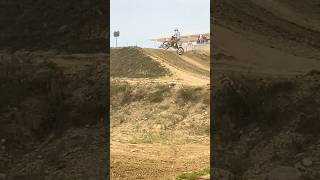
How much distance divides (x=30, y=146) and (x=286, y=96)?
185 centimetres

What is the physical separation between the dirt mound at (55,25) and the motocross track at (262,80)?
2.79ft

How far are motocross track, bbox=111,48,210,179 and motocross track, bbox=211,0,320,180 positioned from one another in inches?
284

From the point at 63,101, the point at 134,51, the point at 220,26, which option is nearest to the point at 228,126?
the point at 220,26

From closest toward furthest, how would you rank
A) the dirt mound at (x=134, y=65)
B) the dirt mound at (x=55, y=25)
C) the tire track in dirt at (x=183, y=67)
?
the dirt mound at (x=55, y=25) < the tire track in dirt at (x=183, y=67) < the dirt mound at (x=134, y=65)

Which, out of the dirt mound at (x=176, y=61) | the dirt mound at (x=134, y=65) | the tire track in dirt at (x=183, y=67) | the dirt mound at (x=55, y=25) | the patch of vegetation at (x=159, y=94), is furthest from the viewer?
the dirt mound at (x=176, y=61)

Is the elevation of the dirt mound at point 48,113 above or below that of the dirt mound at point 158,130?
above

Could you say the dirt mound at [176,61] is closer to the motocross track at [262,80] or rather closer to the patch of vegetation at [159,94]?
the patch of vegetation at [159,94]

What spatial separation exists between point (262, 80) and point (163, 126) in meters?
17.2

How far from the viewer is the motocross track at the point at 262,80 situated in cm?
349

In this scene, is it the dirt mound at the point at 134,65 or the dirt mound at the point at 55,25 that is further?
the dirt mound at the point at 134,65

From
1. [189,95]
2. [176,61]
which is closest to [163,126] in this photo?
[189,95]

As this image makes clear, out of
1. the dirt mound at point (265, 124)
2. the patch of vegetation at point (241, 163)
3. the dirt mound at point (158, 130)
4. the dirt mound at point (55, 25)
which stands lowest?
the dirt mound at point (158, 130)

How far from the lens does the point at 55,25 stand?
341cm

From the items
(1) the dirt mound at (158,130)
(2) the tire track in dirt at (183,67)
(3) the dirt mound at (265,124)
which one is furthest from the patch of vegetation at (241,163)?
(2) the tire track in dirt at (183,67)
